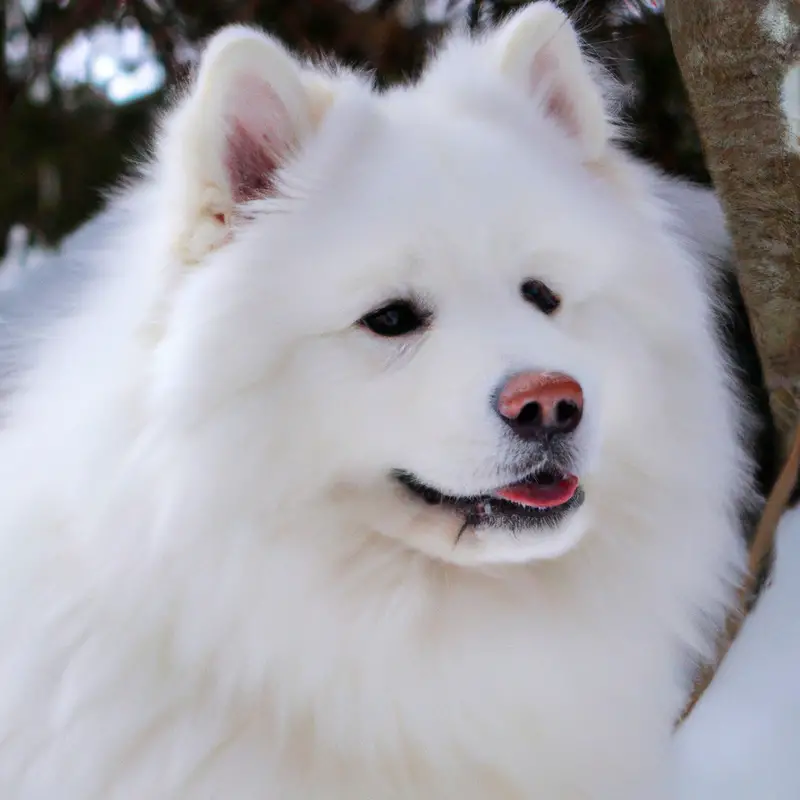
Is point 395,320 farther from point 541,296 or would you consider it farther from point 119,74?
point 119,74

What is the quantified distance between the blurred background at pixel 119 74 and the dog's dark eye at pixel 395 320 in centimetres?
185

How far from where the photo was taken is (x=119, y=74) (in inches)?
157

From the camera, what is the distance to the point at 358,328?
195 centimetres

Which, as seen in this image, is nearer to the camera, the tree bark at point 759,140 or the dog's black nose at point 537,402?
the dog's black nose at point 537,402

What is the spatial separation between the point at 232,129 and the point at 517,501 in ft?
3.17

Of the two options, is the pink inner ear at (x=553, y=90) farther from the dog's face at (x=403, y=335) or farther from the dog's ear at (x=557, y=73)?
the dog's face at (x=403, y=335)

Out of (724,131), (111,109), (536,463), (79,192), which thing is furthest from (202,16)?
(536,463)

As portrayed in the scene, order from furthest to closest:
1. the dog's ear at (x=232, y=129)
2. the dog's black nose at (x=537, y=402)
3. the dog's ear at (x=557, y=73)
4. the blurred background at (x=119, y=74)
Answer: the blurred background at (x=119, y=74) < the dog's ear at (x=557, y=73) < the dog's ear at (x=232, y=129) < the dog's black nose at (x=537, y=402)

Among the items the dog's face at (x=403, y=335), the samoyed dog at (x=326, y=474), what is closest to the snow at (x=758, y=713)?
the samoyed dog at (x=326, y=474)

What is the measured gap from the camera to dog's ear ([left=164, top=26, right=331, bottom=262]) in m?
1.89

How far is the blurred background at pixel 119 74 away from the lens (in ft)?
11.5

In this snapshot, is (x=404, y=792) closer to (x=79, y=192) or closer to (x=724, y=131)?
(x=724, y=131)

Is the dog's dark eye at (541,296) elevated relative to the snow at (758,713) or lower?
elevated

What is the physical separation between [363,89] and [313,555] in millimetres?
1084
